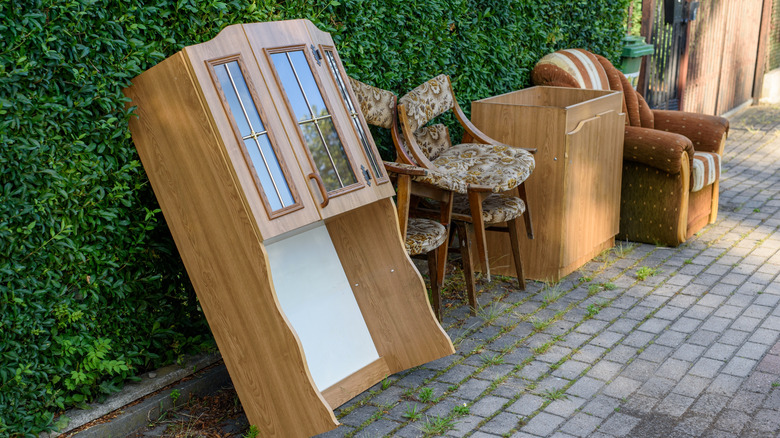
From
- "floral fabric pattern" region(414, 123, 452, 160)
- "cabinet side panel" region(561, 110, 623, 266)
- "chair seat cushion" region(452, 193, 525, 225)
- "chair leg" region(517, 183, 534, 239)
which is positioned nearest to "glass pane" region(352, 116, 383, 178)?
"chair seat cushion" region(452, 193, 525, 225)

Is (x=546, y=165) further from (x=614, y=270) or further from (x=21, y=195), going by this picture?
(x=21, y=195)

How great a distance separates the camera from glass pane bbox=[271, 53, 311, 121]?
328 centimetres

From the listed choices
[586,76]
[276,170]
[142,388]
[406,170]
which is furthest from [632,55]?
[142,388]

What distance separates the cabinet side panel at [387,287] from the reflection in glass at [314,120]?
0.40 meters

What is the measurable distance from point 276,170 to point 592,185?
280 cm

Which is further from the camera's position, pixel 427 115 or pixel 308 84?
pixel 427 115

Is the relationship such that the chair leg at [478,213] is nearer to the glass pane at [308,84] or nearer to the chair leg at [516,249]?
the chair leg at [516,249]

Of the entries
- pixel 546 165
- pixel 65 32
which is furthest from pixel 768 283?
pixel 65 32

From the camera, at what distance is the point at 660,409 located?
135 inches

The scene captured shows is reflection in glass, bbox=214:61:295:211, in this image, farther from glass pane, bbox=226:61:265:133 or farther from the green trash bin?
the green trash bin

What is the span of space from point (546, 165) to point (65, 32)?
300 cm

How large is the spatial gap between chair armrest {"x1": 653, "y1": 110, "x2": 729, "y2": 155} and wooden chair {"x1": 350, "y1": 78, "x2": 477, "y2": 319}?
8.51 feet

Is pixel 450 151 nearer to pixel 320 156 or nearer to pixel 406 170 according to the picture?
pixel 406 170

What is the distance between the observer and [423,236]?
13.5 feet
